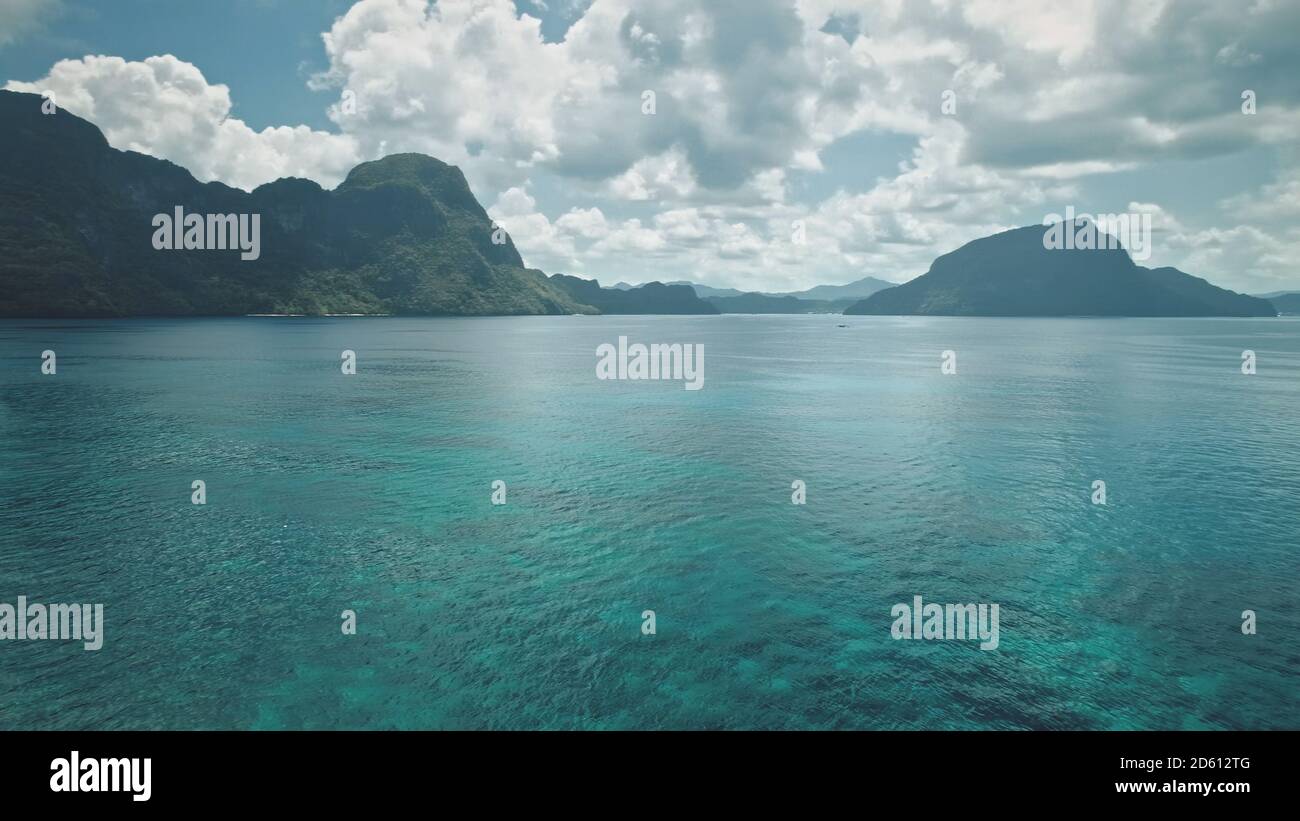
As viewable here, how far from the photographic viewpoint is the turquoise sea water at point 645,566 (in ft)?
78.7

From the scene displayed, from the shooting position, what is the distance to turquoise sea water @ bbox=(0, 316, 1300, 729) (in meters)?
24.0

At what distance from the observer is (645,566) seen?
36.3 meters

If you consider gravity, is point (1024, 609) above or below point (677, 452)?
below
